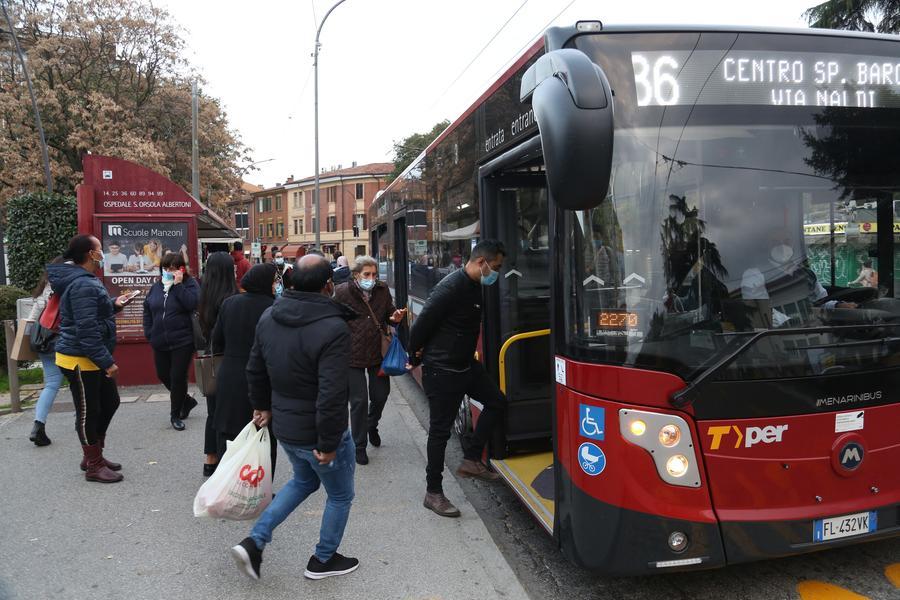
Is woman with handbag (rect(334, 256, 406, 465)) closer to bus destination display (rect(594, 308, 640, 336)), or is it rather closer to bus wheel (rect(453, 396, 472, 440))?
bus wheel (rect(453, 396, 472, 440))

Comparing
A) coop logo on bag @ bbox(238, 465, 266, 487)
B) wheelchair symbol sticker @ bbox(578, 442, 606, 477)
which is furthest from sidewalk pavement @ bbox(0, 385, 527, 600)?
wheelchair symbol sticker @ bbox(578, 442, 606, 477)

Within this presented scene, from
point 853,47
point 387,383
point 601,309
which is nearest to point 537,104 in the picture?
point 601,309

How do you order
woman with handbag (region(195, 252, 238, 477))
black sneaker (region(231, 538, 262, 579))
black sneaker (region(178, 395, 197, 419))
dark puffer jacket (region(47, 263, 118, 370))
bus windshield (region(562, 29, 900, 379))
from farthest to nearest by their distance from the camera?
1. black sneaker (region(178, 395, 197, 419))
2. woman with handbag (region(195, 252, 238, 477))
3. dark puffer jacket (region(47, 263, 118, 370))
4. black sneaker (region(231, 538, 262, 579))
5. bus windshield (region(562, 29, 900, 379))

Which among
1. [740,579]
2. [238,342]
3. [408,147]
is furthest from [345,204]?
[740,579]

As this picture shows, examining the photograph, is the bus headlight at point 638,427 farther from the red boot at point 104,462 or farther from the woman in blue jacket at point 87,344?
the red boot at point 104,462

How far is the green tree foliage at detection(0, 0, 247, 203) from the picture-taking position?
82.9 ft

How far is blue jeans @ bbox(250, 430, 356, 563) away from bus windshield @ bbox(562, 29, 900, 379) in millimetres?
1355

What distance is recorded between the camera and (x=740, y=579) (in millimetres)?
3689

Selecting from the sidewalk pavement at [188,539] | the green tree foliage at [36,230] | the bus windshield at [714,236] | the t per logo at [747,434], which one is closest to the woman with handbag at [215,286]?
the sidewalk pavement at [188,539]

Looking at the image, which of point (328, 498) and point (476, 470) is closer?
point (328, 498)

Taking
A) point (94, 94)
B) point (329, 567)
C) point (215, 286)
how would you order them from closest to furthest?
1. point (329, 567)
2. point (215, 286)
3. point (94, 94)

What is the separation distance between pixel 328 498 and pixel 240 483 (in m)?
0.48

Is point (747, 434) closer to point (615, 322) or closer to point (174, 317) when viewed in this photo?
point (615, 322)

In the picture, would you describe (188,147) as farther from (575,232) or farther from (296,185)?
(296,185)
